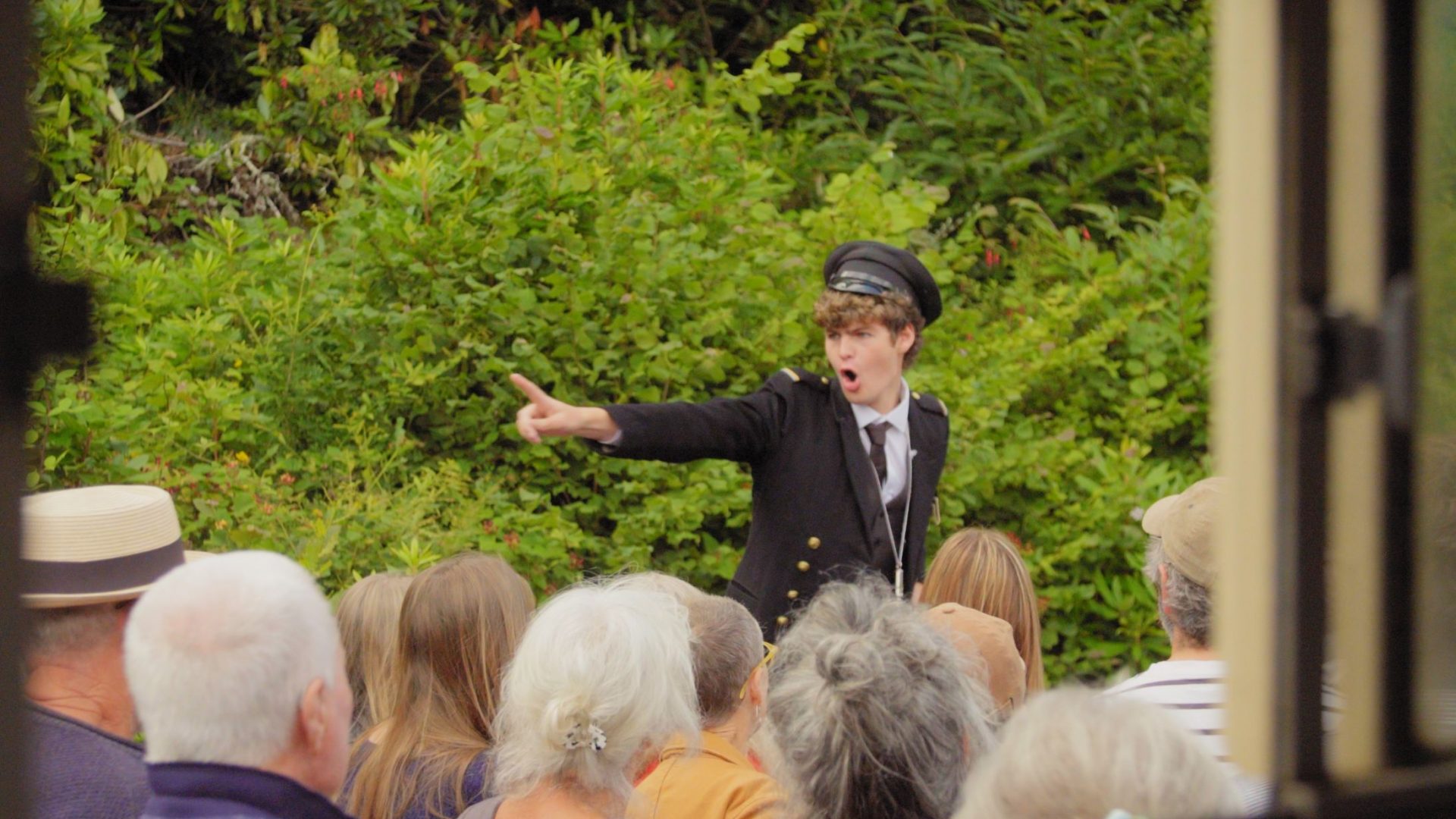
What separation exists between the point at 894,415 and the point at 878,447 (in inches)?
4.2

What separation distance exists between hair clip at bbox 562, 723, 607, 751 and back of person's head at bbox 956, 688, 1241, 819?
70cm

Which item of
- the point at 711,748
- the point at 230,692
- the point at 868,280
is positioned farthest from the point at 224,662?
the point at 868,280

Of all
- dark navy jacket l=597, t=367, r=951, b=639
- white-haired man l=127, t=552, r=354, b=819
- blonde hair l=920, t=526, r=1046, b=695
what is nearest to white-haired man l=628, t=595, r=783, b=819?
blonde hair l=920, t=526, r=1046, b=695

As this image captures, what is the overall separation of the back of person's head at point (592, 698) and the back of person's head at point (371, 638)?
24.3 inches

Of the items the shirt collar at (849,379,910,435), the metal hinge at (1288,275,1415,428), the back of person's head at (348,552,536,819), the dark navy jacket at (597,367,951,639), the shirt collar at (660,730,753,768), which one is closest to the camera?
the metal hinge at (1288,275,1415,428)

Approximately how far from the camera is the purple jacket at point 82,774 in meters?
2.24

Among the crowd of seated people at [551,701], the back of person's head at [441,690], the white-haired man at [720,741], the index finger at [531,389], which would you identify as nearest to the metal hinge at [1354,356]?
the crowd of seated people at [551,701]

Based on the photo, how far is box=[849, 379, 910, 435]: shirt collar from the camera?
4.26m

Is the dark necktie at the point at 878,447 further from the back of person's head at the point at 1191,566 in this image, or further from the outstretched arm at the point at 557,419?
the back of person's head at the point at 1191,566

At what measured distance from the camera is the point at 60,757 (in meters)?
2.28

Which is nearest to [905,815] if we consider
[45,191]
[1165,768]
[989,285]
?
[1165,768]

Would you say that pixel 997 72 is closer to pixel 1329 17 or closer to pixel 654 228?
pixel 654 228

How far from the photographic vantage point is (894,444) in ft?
14.2

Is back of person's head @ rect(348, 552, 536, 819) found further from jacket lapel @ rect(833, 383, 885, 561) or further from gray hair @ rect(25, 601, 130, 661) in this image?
jacket lapel @ rect(833, 383, 885, 561)
